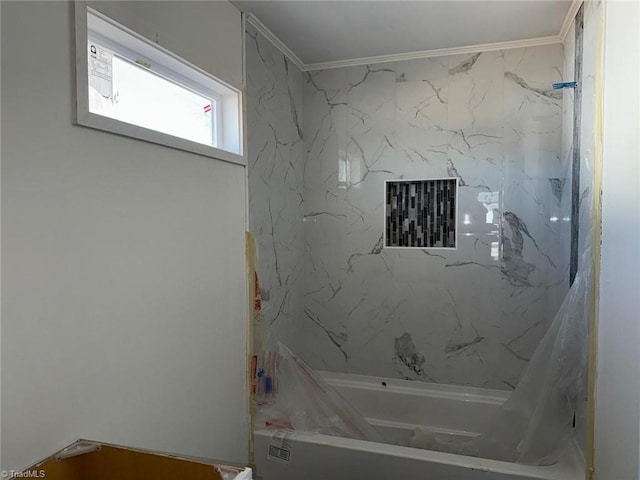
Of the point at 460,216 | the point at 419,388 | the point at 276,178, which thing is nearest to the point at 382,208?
the point at 460,216

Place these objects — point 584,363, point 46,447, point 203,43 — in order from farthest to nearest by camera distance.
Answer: point 203,43 → point 584,363 → point 46,447

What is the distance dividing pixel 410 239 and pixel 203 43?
1647 millimetres

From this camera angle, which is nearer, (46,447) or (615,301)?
(46,447)

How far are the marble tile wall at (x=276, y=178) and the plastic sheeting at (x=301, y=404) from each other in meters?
0.30

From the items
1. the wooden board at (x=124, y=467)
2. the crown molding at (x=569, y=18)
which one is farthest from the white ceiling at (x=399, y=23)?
the wooden board at (x=124, y=467)


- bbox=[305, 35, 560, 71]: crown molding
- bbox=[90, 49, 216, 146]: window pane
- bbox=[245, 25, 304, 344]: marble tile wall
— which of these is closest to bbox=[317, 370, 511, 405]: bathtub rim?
bbox=[245, 25, 304, 344]: marble tile wall

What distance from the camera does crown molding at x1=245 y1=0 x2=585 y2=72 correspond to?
2.21 metres

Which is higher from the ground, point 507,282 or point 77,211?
point 77,211

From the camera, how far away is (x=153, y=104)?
171 centimetres

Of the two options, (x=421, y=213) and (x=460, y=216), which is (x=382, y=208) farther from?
(x=460, y=216)

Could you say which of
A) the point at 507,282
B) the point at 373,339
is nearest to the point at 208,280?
the point at 373,339

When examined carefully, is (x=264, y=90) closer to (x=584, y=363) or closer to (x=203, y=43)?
(x=203, y=43)

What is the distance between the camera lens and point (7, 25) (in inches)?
40.0

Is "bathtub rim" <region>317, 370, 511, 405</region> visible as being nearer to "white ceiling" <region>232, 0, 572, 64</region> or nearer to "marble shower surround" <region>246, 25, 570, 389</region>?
"marble shower surround" <region>246, 25, 570, 389</region>
